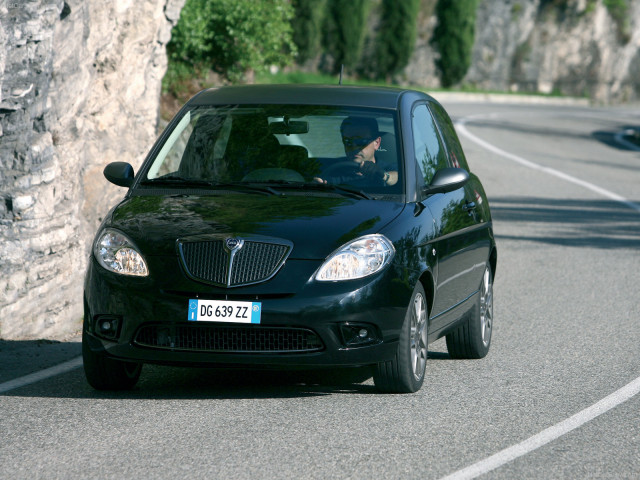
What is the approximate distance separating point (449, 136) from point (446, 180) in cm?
150

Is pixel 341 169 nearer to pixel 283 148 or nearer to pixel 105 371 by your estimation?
pixel 283 148

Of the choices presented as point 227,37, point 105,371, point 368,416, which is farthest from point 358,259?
point 227,37

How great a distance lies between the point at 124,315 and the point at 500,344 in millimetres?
3355

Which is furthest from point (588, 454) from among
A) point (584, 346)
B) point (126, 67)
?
point (126, 67)

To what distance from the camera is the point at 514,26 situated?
79125 millimetres

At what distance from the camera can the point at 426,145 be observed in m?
7.79

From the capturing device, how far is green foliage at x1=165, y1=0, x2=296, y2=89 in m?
21.7

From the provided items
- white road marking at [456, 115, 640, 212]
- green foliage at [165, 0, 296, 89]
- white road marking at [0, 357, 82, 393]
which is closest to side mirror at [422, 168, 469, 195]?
white road marking at [0, 357, 82, 393]

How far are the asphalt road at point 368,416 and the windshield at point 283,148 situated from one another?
1231 mm

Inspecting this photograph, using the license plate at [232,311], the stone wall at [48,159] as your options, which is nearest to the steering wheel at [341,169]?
the license plate at [232,311]

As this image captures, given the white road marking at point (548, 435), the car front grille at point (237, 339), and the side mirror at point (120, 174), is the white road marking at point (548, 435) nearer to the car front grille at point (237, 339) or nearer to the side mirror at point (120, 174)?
the car front grille at point (237, 339)

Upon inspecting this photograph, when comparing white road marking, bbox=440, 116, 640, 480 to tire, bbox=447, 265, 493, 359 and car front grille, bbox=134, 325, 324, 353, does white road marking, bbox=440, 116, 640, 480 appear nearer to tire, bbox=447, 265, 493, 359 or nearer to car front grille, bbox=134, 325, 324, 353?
tire, bbox=447, 265, 493, 359

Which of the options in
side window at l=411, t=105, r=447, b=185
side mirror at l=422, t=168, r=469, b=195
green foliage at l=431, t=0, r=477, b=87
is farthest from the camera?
green foliage at l=431, t=0, r=477, b=87

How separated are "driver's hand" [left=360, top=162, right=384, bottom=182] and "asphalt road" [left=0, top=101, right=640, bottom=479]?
124cm
